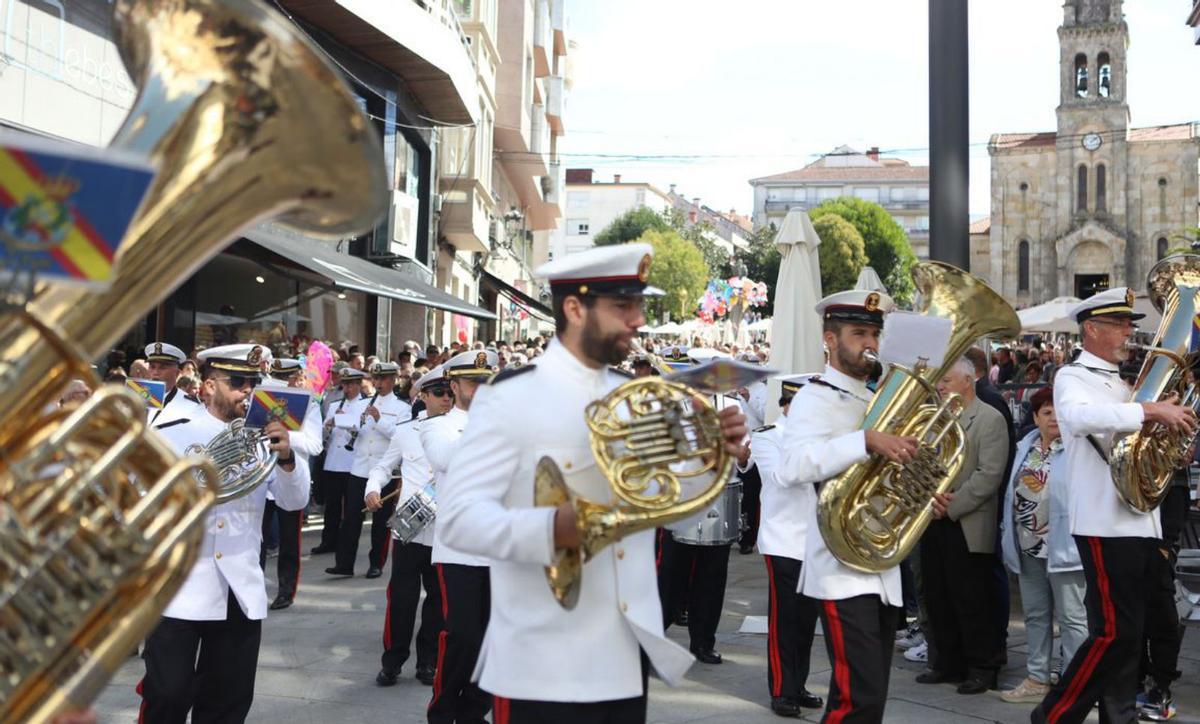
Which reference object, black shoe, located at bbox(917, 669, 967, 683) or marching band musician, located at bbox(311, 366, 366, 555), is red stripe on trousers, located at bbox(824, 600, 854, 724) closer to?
black shoe, located at bbox(917, 669, 967, 683)

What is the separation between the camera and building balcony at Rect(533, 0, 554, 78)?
4178cm

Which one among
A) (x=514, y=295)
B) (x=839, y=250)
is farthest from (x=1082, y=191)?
(x=514, y=295)

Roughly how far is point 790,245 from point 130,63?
341 inches

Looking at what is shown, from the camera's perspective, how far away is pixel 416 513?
6.92 m

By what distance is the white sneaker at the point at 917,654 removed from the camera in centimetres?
768

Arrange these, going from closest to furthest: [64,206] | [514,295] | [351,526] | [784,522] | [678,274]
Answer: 1. [64,206]
2. [784,522]
3. [351,526]
4. [514,295]
5. [678,274]

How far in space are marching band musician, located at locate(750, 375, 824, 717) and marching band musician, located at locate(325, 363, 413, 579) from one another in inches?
163

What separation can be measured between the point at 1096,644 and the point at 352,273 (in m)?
12.9

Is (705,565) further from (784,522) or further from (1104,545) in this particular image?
(1104,545)

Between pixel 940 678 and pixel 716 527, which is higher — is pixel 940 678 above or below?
below

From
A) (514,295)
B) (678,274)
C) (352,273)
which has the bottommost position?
(352,273)

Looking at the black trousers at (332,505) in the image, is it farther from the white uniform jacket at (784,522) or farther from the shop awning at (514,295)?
the shop awning at (514,295)

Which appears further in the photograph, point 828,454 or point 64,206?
point 828,454

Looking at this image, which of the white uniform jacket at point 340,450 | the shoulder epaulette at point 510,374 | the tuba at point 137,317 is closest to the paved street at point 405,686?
the white uniform jacket at point 340,450
